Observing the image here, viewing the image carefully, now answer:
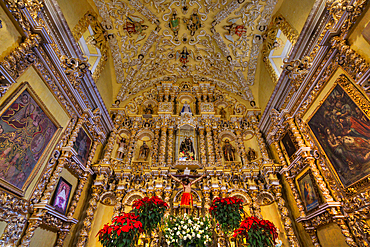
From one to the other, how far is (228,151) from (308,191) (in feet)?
12.5

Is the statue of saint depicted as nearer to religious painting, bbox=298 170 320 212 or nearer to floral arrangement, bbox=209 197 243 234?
floral arrangement, bbox=209 197 243 234

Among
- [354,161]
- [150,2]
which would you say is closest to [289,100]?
[354,161]

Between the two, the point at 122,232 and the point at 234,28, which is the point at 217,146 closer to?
the point at 234,28

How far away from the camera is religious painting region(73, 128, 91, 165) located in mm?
6793

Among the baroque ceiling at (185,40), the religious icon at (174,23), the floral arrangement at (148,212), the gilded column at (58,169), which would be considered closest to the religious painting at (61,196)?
the gilded column at (58,169)

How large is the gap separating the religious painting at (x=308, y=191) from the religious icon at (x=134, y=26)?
967 centimetres

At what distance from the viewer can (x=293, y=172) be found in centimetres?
695

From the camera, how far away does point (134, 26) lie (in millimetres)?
9742

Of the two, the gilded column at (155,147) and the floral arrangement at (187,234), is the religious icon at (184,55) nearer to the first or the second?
the gilded column at (155,147)

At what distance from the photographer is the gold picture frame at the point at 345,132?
167 inches

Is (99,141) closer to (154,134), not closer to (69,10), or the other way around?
(154,134)

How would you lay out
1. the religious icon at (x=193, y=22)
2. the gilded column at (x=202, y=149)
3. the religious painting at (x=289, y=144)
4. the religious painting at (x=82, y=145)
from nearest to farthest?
the religious painting at (x=82, y=145) → the religious painting at (x=289, y=144) → the gilded column at (x=202, y=149) → the religious icon at (x=193, y=22)

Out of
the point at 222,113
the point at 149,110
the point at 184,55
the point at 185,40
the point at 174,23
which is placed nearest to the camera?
the point at 174,23

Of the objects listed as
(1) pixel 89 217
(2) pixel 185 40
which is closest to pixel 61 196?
(1) pixel 89 217
